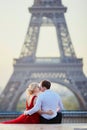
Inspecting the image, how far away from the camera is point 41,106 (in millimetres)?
5715

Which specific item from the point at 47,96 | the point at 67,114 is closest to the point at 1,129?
the point at 47,96

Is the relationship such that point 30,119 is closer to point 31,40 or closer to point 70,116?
point 70,116

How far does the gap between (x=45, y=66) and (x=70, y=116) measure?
5.19 feet

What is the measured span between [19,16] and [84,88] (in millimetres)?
2296

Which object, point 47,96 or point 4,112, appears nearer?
point 47,96

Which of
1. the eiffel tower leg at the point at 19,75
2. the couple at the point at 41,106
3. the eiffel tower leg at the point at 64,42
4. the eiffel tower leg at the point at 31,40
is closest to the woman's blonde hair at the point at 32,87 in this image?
the couple at the point at 41,106

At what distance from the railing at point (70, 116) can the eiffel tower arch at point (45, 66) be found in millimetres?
482

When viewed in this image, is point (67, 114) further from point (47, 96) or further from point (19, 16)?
point (47, 96)

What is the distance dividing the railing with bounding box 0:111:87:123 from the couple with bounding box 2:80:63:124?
18.6 ft

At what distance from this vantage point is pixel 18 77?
12758 mm

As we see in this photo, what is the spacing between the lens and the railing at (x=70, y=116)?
454 inches

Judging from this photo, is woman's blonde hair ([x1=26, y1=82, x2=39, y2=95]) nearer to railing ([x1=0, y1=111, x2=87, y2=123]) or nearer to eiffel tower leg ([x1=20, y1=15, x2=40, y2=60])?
railing ([x1=0, y1=111, x2=87, y2=123])

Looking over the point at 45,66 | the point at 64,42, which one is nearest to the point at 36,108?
the point at 45,66

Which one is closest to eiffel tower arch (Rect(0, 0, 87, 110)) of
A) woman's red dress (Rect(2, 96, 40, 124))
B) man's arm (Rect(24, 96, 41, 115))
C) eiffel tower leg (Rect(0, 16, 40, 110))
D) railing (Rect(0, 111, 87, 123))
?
eiffel tower leg (Rect(0, 16, 40, 110))
